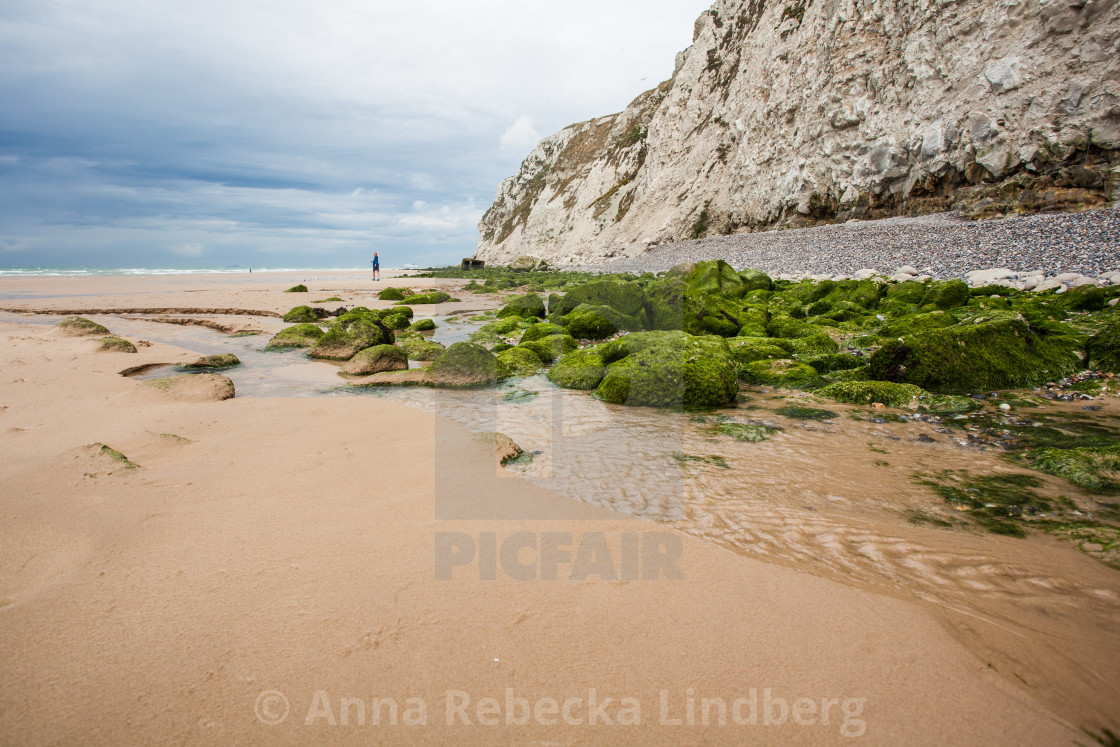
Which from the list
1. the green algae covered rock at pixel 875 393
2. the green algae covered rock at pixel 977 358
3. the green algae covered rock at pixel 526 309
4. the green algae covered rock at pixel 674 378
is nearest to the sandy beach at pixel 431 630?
the green algae covered rock at pixel 674 378

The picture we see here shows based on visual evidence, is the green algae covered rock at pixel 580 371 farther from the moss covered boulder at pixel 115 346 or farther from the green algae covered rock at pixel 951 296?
the green algae covered rock at pixel 951 296

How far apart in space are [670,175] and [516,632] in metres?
44.6

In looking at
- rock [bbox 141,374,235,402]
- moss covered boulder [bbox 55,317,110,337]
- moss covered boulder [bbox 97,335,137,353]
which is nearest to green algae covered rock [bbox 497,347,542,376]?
rock [bbox 141,374,235,402]

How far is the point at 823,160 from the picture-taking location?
94.5 ft

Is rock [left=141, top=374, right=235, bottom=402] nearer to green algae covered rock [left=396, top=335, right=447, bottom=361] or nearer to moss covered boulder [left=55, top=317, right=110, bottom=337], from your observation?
green algae covered rock [left=396, top=335, right=447, bottom=361]

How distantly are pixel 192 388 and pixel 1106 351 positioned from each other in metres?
12.0

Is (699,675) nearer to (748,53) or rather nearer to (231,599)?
(231,599)

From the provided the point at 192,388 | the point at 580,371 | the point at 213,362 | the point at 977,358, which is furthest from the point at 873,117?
the point at 192,388

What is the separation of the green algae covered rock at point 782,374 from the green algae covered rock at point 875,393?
21.4 inches

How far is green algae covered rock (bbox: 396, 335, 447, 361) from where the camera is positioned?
9.35m

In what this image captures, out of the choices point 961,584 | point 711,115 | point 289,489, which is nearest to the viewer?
point 961,584

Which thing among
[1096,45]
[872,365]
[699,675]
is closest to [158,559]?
[699,675]

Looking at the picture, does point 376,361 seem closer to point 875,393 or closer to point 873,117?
point 875,393

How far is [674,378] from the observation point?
21.5ft
